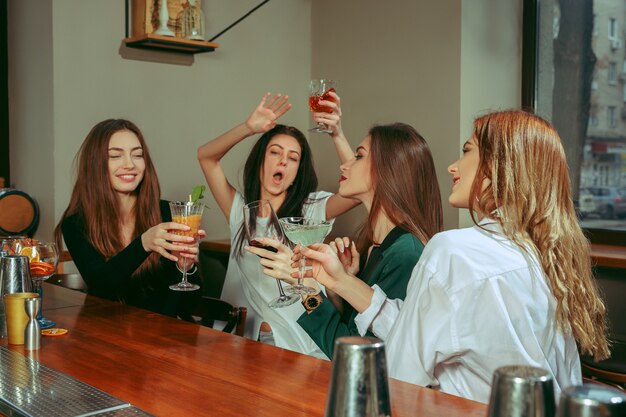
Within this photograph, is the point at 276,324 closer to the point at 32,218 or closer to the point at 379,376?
the point at 32,218

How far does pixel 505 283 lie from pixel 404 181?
85 centimetres

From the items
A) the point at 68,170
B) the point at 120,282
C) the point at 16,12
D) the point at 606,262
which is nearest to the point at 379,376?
the point at 120,282

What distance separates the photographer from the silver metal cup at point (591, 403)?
71cm

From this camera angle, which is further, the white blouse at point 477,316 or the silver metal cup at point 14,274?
the silver metal cup at point 14,274

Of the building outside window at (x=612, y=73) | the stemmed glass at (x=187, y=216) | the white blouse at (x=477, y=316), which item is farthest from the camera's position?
the building outside window at (x=612, y=73)

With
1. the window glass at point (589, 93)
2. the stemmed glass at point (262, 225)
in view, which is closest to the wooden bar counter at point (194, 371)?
the stemmed glass at point (262, 225)

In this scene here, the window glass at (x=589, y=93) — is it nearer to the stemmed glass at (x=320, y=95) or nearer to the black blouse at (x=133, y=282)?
the stemmed glass at (x=320, y=95)

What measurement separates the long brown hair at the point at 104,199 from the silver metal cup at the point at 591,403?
2231 mm

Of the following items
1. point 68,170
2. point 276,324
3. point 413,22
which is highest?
point 413,22

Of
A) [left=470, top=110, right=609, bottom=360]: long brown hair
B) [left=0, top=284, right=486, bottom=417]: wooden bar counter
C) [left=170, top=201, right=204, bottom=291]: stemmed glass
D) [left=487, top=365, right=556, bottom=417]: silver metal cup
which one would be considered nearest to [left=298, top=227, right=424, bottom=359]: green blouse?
[left=0, top=284, right=486, bottom=417]: wooden bar counter

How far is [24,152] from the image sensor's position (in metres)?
3.97

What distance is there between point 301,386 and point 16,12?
3.26 metres

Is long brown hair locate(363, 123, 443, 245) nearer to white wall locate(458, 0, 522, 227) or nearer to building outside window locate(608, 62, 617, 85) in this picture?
white wall locate(458, 0, 522, 227)

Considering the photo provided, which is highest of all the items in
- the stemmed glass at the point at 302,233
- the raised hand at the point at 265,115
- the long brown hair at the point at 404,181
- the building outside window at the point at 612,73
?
the building outside window at the point at 612,73
